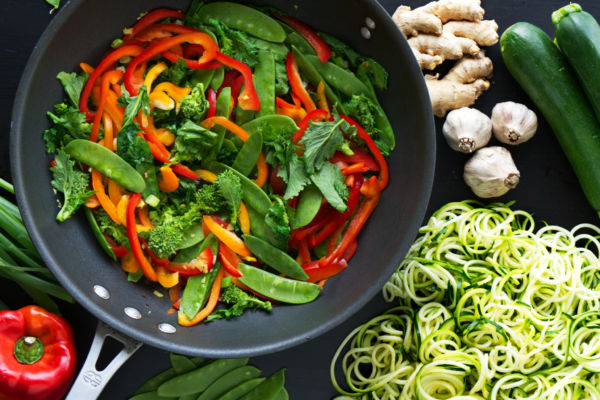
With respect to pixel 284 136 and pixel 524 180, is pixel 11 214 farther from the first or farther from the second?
pixel 524 180

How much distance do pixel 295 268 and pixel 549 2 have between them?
6.79 feet

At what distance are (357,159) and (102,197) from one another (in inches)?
48.1

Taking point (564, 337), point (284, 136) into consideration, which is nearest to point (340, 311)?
point (284, 136)

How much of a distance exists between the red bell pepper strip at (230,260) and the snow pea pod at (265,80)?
2.25 ft

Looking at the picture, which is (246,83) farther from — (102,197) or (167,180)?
(102,197)

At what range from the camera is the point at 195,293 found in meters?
2.09

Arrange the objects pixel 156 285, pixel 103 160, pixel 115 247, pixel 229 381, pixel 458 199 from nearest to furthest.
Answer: pixel 103 160 < pixel 115 247 < pixel 156 285 < pixel 229 381 < pixel 458 199

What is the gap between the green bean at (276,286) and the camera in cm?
210

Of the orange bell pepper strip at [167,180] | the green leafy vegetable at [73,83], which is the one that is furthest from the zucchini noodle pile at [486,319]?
the green leafy vegetable at [73,83]

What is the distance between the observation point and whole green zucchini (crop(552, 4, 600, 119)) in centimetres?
221

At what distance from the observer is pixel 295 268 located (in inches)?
82.5

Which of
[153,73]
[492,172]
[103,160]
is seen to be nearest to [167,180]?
[103,160]

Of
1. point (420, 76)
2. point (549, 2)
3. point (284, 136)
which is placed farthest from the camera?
point (549, 2)

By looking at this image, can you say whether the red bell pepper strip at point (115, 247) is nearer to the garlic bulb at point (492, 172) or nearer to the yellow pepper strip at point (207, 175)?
the yellow pepper strip at point (207, 175)
